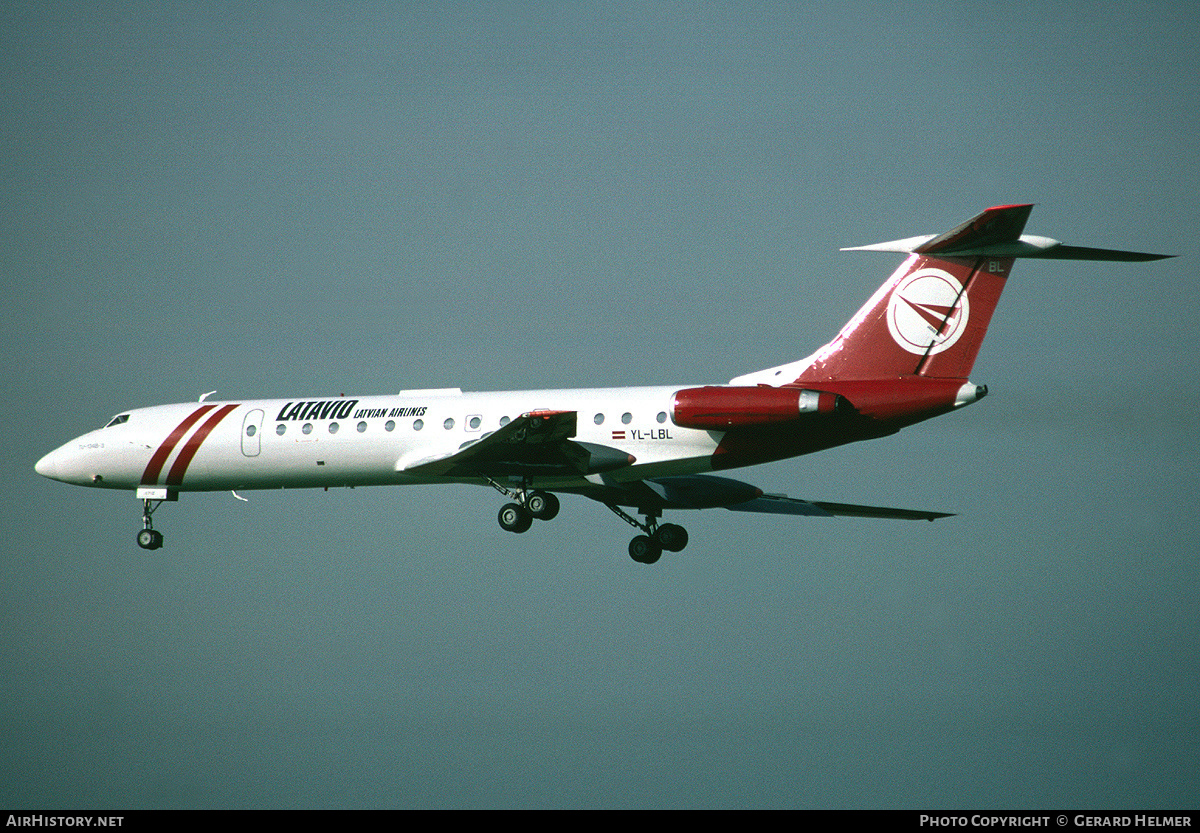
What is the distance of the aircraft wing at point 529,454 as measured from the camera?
98.2 feet

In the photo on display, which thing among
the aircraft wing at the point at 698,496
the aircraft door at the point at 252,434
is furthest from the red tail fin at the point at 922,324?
the aircraft door at the point at 252,434

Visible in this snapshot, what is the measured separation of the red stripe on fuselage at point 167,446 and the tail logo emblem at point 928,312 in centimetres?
1647

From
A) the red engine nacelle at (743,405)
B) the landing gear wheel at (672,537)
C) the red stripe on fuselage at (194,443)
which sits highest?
the red stripe on fuselage at (194,443)

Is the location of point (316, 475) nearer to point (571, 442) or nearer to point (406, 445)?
point (406, 445)

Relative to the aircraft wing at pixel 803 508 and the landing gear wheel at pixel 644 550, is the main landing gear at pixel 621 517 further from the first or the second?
the aircraft wing at pixel 803 508

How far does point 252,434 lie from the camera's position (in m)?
33.7

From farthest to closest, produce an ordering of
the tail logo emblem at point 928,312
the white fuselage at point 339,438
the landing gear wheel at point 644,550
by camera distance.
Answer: the landing gear wheel at point 644,550, the white fuselage at point 339,438, the tail logo emblem at point 928,312

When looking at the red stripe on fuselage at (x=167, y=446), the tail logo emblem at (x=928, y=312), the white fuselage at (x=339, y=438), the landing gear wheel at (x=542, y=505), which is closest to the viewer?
the tail logo emblem at (x=928, y=312)

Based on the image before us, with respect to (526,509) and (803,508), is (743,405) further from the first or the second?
(803,508)

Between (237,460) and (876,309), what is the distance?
15.1 meters

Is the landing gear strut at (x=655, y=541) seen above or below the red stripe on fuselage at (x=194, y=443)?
below
